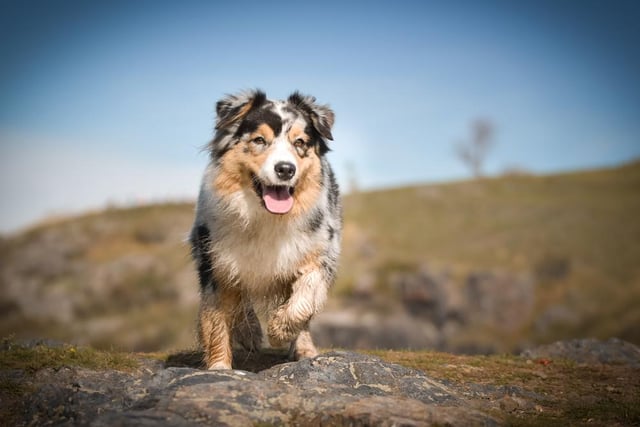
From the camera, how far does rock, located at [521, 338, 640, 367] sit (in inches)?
427

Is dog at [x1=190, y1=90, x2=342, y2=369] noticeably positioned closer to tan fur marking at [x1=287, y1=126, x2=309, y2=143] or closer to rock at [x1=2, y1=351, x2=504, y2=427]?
tan fur marking at [x1=287, y1=126, x2=309, y2=143]

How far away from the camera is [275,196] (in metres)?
7.38

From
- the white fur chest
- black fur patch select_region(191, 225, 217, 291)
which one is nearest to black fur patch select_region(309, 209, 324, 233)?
the white fur chest

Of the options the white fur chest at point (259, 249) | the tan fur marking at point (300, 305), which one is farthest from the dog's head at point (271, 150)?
the tan fur marking at point (300, 305)

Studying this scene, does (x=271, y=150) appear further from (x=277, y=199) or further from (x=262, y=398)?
(x=262, y=398)

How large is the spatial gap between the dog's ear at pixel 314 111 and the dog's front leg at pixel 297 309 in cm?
177

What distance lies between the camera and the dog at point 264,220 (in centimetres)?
747

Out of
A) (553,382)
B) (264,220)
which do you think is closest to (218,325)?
(264,220)

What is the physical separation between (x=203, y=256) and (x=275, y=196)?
1.39 metres

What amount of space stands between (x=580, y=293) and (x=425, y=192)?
22.1 metres

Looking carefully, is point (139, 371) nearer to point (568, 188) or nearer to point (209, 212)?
point (209, 212)

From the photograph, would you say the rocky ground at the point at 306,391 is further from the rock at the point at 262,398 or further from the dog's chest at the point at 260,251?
the dog's chest at the point at 260,251

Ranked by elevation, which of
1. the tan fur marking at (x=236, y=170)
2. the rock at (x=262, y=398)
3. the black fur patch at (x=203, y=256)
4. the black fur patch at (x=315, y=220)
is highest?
the tan fur marking at (x=236, y=170)

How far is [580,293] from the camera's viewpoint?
39.1 m
